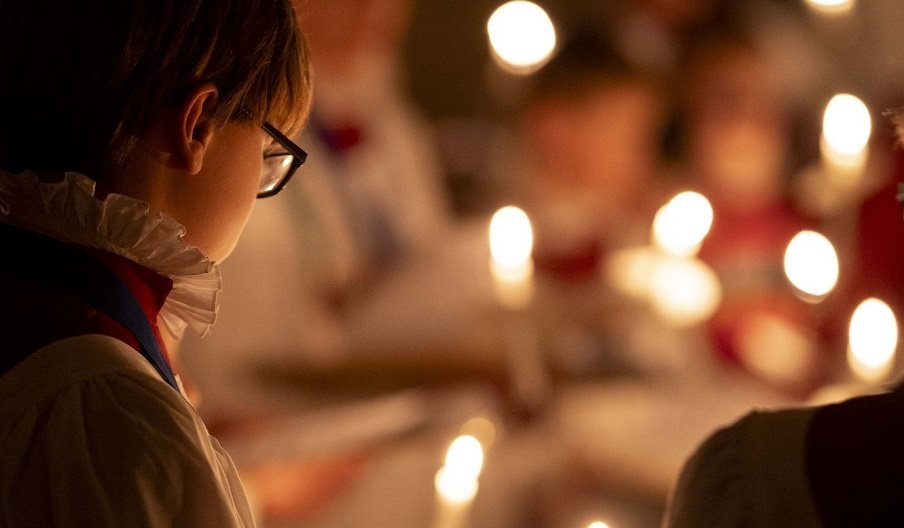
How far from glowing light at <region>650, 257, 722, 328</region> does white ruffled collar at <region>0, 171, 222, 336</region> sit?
6.39 ft

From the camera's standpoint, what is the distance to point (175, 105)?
844mm

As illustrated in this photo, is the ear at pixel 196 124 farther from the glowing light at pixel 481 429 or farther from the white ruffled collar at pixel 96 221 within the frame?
the glowing light at pixel 481 429

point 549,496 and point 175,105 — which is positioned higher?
point 175,105

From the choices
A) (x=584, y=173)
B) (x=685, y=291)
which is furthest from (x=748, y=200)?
(x=584, y=173)

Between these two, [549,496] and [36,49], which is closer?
[36,49]

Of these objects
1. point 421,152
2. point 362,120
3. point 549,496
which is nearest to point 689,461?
point 549,496

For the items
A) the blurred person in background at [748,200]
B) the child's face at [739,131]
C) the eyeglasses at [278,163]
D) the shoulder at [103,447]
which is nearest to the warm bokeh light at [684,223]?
the blurred person in background at [748,200]

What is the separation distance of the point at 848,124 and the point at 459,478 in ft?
3.27

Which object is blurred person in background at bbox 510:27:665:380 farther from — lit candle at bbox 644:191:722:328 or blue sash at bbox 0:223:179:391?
blue sash at bbox 0:223:179:391

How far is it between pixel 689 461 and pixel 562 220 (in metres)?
2.23

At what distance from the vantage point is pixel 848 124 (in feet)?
7.10

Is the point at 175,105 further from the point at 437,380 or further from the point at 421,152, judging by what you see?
the point at 421,152

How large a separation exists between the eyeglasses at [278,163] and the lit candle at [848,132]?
147 centimetres

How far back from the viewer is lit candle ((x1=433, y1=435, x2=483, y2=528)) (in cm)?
217
